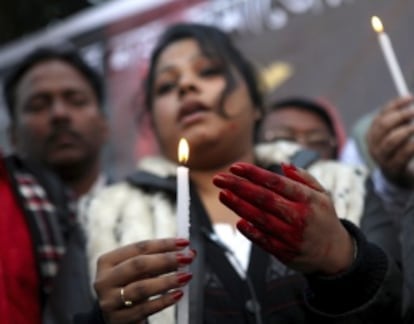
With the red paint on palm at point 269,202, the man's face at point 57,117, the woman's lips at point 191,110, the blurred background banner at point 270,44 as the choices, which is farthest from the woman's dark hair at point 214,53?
the red paint on palm at point 269,202

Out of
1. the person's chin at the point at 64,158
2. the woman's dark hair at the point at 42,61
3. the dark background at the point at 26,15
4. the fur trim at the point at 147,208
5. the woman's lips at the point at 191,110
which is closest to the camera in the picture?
the fur trim at the point at 147,208

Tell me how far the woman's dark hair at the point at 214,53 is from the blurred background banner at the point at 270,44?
1.19ft

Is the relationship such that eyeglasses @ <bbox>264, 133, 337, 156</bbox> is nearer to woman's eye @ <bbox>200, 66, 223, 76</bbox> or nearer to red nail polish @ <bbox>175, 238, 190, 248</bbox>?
woman's eye @ <bbox>200, 66, 223, 76</bbox>

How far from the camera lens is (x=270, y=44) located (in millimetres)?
2928

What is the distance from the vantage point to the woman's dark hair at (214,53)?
1.85m

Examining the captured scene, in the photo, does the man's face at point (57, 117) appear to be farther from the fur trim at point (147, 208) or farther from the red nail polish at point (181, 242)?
the red nail polish at point (181, 242)

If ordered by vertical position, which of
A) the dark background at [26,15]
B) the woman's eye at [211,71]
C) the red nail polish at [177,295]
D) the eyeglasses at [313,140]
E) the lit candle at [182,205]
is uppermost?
the dark background at [26,15]

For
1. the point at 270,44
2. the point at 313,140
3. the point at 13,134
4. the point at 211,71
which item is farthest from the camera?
the point at 270,44

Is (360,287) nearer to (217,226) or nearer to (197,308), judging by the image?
(197,308)

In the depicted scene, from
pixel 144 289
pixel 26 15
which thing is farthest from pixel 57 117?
pixel 26 15

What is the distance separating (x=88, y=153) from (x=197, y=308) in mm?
1175

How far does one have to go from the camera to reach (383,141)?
149cm

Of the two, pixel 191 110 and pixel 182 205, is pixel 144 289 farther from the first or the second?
pixel 191 110

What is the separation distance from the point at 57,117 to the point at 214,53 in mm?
734
